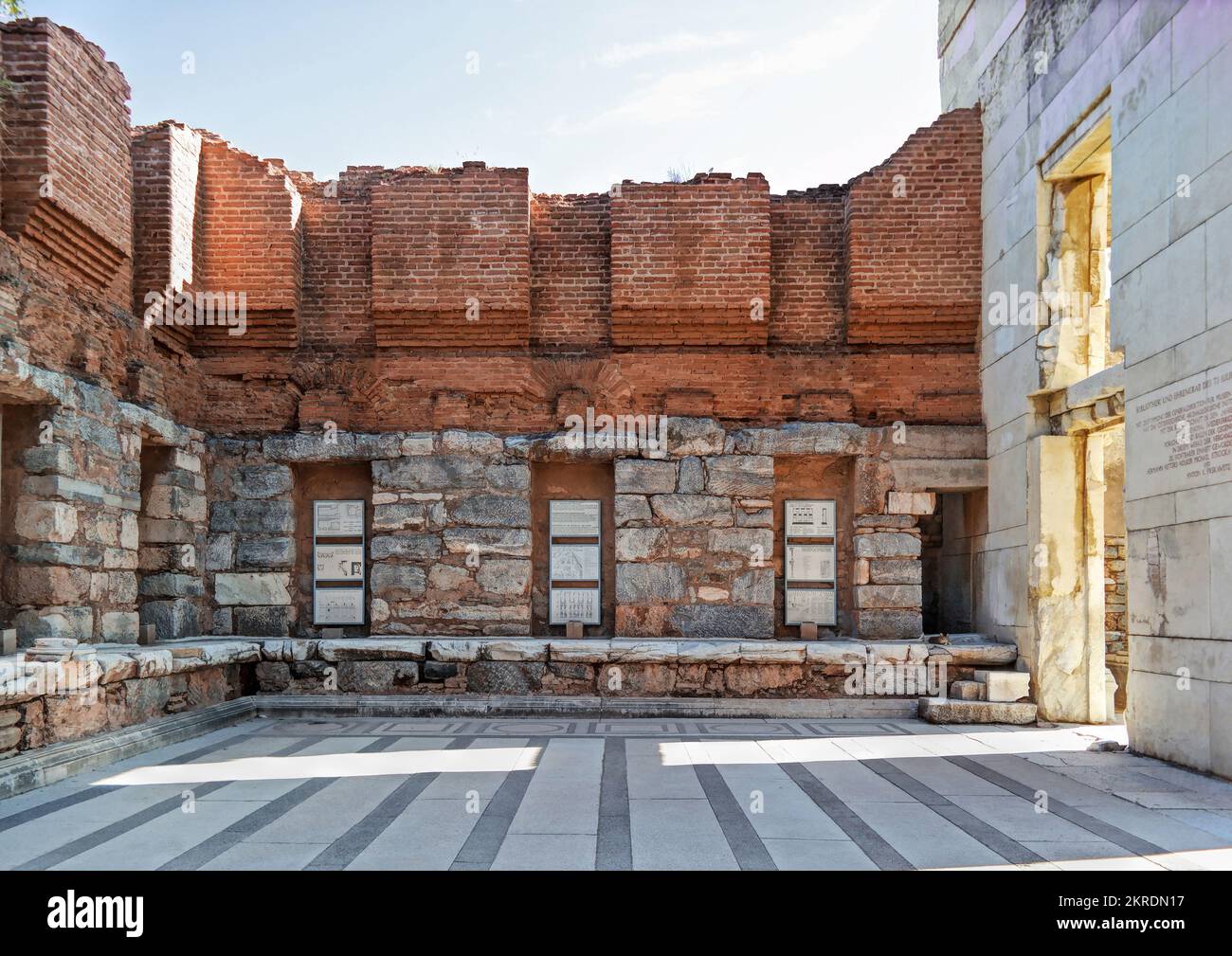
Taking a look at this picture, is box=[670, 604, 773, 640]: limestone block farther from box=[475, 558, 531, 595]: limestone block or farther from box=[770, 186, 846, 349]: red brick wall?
box=[770, 186, 846, 349]: red brick wall

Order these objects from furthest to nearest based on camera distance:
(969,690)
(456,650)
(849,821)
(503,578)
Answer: (503,578) < (456,650) < (969,690) < (849,821)

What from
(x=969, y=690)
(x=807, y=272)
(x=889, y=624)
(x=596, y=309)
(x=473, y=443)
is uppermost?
(x=807, y=272)

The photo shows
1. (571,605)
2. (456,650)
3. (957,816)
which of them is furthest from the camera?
(571,605)

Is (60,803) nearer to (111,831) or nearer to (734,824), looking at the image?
(111,831)

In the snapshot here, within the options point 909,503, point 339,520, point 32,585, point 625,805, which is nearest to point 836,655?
point 909,503

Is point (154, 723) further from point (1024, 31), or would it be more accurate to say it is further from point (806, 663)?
point (1024, 31)

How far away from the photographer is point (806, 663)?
902 cm

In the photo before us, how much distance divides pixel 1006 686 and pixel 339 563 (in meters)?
6.91

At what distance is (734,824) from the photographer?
16.6 ft

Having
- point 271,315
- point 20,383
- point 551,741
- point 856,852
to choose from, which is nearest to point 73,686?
point 20,383

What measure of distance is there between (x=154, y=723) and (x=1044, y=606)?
7850mm

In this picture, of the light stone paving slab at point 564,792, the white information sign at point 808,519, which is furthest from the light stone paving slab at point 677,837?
the white information sign at point 808,519

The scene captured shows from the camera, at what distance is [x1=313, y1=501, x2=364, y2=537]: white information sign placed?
9.88 metres

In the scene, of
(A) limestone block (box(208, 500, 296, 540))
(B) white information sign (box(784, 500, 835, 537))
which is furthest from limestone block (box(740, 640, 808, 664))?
(A) limestone block (box(208, 500, 296, 540))
